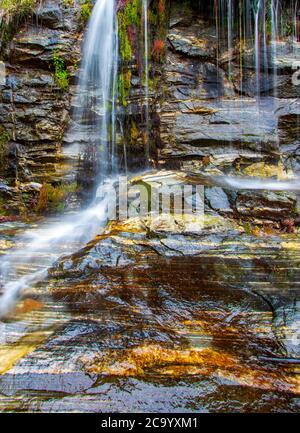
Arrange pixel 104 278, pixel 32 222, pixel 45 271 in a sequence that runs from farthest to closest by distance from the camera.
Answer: pixel 32 222 < pixel 45 271 < pixel 104 278

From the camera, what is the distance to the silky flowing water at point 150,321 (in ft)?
9.50

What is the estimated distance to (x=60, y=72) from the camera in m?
9.18

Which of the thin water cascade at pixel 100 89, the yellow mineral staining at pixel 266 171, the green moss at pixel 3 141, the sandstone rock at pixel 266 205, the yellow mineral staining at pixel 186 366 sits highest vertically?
the thin water cascade at pixel 100 89

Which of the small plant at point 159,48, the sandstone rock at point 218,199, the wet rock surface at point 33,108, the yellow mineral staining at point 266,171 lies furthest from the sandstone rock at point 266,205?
the small plant at point 159,48

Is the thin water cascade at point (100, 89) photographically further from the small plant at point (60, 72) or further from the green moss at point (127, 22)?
the small plant at point (60, 72)

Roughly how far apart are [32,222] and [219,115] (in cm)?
548

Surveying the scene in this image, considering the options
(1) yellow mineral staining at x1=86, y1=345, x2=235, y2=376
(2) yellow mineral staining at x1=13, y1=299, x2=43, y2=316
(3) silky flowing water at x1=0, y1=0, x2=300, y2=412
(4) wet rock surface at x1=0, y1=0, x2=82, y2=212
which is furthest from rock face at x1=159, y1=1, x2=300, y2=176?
(1) yellow mineral staining at x1=86, y1=345, x2=235, y2=376

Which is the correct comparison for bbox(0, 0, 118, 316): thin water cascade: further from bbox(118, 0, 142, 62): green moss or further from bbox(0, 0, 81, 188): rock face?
bbox(0, 0, 81, 188): rock face

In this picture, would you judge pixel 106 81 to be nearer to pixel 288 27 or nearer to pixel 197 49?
pixel 197 49

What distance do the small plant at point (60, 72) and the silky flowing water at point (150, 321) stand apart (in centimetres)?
481

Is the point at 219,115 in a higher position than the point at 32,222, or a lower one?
higher
